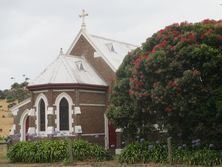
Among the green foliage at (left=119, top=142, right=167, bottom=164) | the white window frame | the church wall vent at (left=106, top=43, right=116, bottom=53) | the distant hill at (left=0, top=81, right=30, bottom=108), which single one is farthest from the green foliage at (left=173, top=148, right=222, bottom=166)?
the distant hill at (left=0, top=81, right=30, bottom=108)

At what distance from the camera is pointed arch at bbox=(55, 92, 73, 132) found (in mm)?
29062

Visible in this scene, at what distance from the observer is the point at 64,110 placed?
2939 cm

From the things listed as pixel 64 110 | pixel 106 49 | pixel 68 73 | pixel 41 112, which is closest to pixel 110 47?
pixel 106 49

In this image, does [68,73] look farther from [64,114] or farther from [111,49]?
[111,49]

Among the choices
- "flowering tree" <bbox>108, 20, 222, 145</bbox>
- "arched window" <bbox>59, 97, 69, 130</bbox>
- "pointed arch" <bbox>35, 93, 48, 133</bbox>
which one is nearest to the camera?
"flowering tree" <bbox>108, 20, 222, 145</bbox>

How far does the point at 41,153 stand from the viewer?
24.3m

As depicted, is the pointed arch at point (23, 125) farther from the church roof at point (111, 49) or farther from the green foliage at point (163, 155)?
the green foliage at point (163, 155)

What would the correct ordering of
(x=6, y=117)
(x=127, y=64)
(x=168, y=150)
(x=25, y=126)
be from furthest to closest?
(x=6, y=117)
(x=25, y=126)
(x=127, y=64)
(x=168, y=150)

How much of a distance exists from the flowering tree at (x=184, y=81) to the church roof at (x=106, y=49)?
32.2ft

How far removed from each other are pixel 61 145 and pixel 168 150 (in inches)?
277

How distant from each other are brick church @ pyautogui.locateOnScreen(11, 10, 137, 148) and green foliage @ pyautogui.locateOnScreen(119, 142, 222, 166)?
7.07 meters

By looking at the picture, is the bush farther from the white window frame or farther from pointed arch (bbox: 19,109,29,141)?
pointed arch (bbox: 19,109,29,141)

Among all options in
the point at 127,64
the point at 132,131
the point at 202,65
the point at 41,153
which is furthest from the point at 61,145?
the point at 202,65

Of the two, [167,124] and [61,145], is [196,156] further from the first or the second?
[61,145]
